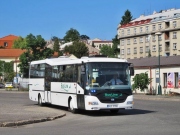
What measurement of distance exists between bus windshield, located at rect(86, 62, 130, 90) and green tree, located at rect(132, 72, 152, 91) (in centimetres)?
3127

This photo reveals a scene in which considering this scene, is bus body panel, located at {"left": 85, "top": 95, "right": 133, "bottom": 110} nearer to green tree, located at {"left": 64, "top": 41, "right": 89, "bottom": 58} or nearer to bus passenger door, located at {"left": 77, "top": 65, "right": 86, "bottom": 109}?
bus passenger door, located at {"left": 77, "top": 65, "right": 86, "bottom": 109}

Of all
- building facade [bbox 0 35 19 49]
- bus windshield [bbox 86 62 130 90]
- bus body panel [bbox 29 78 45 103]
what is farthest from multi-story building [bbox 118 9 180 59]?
bus windshield [bbox 86 62 130 90]

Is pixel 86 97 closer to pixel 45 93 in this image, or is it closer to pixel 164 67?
pixel 45 93

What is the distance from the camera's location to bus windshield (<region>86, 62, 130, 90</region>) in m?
21.4

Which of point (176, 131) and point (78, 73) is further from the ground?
point (78, 73)

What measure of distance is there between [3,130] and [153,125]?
18.3 ft

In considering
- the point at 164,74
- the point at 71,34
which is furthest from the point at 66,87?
the point at 71,34

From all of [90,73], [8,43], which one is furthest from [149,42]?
[90,73]

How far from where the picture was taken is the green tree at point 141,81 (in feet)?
174

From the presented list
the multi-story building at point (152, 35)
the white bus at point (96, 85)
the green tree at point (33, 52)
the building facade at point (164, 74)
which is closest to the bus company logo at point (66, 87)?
the white bus at point (96, 85)

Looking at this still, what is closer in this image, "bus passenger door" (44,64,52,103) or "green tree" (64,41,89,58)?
"bus passenger door" (44,64,52,103)

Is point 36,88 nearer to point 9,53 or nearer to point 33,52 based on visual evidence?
point 33,52

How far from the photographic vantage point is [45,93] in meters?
28.8

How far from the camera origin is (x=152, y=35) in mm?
119500
